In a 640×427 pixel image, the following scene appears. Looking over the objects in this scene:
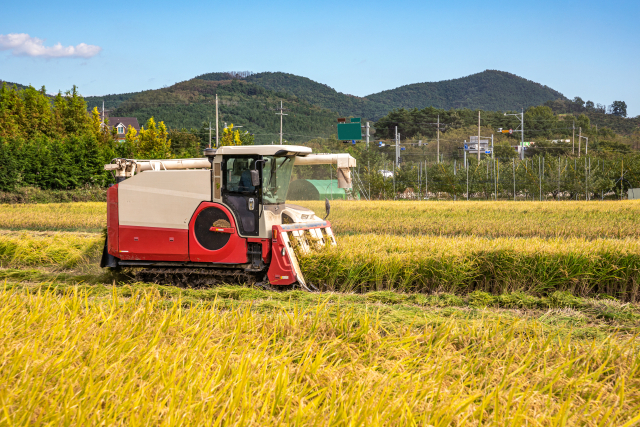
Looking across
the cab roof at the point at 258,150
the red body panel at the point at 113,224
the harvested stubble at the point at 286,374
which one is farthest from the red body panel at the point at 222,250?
the harvested stubble at the point at 286,374

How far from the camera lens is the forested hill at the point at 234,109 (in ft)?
227

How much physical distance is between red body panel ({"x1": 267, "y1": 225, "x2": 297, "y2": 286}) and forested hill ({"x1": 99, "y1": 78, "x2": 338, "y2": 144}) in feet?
179

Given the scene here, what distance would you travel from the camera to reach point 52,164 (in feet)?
106

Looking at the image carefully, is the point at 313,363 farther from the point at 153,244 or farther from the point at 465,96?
the point at 465,96

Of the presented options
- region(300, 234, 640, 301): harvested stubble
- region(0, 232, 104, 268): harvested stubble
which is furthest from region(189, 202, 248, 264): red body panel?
region(0, 232, 104, 268): harvested stubble

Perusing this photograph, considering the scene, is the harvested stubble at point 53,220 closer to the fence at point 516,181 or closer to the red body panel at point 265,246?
the red body panel at point 265,246

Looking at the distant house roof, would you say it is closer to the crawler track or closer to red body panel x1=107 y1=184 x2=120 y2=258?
red body panel x1=107 y1=184 x2=120 y2=258

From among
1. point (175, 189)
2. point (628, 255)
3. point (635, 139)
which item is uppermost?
point (635, 139)

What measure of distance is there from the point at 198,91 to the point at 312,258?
319 feet

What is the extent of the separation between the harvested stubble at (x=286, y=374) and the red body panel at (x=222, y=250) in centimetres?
337

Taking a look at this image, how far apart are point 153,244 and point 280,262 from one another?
2212 mm

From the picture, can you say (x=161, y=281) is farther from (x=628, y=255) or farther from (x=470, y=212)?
(x=470, y=212)

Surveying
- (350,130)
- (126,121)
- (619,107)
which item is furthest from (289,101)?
(619,107)

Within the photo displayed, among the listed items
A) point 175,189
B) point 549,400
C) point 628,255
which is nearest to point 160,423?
point 549,400
